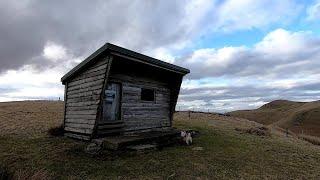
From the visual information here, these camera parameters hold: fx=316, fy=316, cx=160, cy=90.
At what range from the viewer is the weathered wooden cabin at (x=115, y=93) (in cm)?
1504

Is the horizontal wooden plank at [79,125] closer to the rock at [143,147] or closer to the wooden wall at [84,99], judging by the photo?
the wooden wall at [84,99]

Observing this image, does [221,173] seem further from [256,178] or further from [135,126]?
[135,126]

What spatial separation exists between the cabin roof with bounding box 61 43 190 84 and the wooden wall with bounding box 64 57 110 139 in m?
0.34

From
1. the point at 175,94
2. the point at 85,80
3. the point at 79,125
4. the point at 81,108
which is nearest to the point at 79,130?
the point at 79,125

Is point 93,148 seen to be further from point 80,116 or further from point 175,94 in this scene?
point 175,94

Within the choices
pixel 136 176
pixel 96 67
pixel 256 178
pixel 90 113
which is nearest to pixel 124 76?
pixel 96 67

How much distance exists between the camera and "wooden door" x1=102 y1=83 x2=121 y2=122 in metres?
15.9

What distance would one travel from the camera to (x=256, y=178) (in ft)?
38.4

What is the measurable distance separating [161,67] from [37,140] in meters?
7.51

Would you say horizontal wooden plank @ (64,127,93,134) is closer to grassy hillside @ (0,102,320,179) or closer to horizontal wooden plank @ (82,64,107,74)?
grassy hillside @ (0,102,320,179)

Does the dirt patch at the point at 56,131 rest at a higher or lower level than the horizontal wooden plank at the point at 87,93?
lower

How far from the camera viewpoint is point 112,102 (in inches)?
637

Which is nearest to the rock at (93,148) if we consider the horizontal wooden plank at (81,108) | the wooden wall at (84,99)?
the wooden wall at (84,99)

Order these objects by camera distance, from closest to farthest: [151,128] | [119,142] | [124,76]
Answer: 1. [119,142]
2. [124,76]
3. [151,128]
